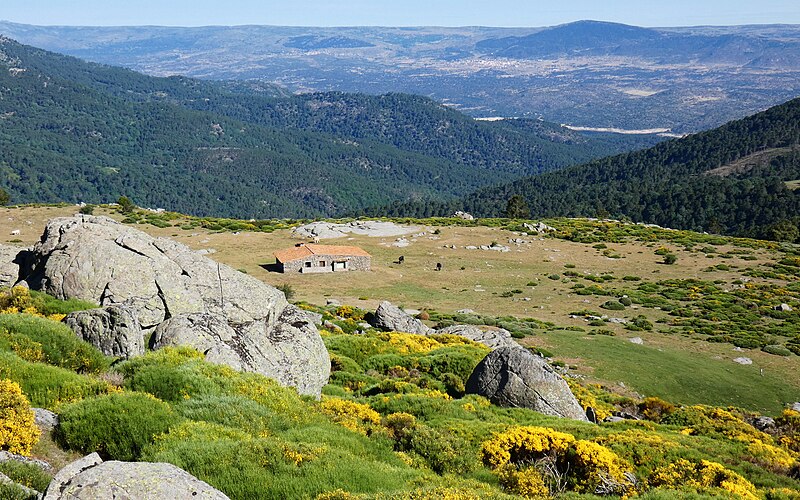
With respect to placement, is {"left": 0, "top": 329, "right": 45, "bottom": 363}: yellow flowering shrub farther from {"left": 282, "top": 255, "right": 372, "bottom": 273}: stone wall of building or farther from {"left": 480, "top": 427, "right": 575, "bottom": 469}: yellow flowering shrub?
{"left": 282, "top": 255, "right": 372, "bottom": 273}: stone wall of building

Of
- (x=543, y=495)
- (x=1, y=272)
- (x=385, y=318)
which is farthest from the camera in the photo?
(x=385, y=318)

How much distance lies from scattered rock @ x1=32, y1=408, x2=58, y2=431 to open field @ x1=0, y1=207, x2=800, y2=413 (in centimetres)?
2729

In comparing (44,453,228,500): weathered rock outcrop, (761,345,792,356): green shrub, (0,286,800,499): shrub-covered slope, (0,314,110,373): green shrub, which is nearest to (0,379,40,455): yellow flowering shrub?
(0,286,800,499): shrub-covered slope

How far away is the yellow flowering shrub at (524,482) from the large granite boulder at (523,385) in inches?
276

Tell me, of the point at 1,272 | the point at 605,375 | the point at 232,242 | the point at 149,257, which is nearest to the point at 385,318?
the point at 605,375

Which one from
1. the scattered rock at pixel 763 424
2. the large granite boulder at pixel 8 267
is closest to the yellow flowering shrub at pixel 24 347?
the large granite boulder at pixel 8 267

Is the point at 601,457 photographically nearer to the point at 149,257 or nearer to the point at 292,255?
the point at 149,257

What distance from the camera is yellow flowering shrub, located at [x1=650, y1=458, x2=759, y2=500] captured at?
44.7 feet

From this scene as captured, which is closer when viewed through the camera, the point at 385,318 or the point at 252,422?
the point at 252,422

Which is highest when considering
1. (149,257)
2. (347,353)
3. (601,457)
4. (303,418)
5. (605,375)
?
(149,257)

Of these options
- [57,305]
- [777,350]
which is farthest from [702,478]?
[777,350]

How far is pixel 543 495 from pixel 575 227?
89966 mm

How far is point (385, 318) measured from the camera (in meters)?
35.8

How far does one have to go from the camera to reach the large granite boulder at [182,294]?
1756 cm
